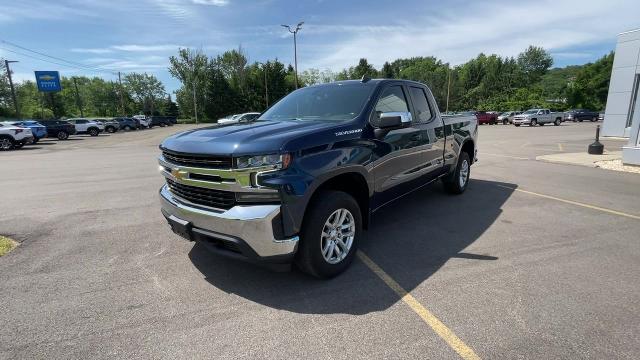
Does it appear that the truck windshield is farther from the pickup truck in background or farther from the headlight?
the pickup truck in background

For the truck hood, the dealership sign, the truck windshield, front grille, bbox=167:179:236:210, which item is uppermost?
the dealership sign

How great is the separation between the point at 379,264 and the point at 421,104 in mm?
2611

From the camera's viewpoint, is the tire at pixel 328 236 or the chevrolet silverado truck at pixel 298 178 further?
the tire at pixel 328 236

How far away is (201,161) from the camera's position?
3.03m

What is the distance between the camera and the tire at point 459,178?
6457 mm

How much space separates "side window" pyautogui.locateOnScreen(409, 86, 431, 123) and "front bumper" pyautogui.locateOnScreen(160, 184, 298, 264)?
2979 mm

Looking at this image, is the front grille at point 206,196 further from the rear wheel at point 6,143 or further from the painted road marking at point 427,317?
the rear wheel at point 6,143

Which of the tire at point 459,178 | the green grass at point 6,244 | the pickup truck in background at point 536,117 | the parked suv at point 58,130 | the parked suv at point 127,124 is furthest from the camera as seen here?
the parked suv at point 127,124

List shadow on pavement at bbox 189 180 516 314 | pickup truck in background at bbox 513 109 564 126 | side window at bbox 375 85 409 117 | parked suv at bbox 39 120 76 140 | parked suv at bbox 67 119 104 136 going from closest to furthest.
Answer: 1. shadow on pavement at bbox 189 180 516 314
2. side window at bbox 375 85 409 117
3. parked suv at bbox 39 120 76 140
4. parked suv at bbox 67 119 104 136
5. pickup truck in background at bbox 513 109 564 126

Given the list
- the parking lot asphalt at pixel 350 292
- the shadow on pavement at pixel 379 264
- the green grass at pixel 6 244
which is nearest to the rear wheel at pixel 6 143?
the parking lot asphalt at pixel 350 292

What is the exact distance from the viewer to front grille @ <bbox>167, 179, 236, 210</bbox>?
116 inches

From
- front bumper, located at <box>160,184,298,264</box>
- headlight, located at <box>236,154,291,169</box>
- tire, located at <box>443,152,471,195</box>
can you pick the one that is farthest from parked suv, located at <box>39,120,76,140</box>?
headlight, located at <box>236,154,291,169</box>

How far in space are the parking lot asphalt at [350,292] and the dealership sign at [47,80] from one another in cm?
5866

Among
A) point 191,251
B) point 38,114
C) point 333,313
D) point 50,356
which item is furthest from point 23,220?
point 38,114
